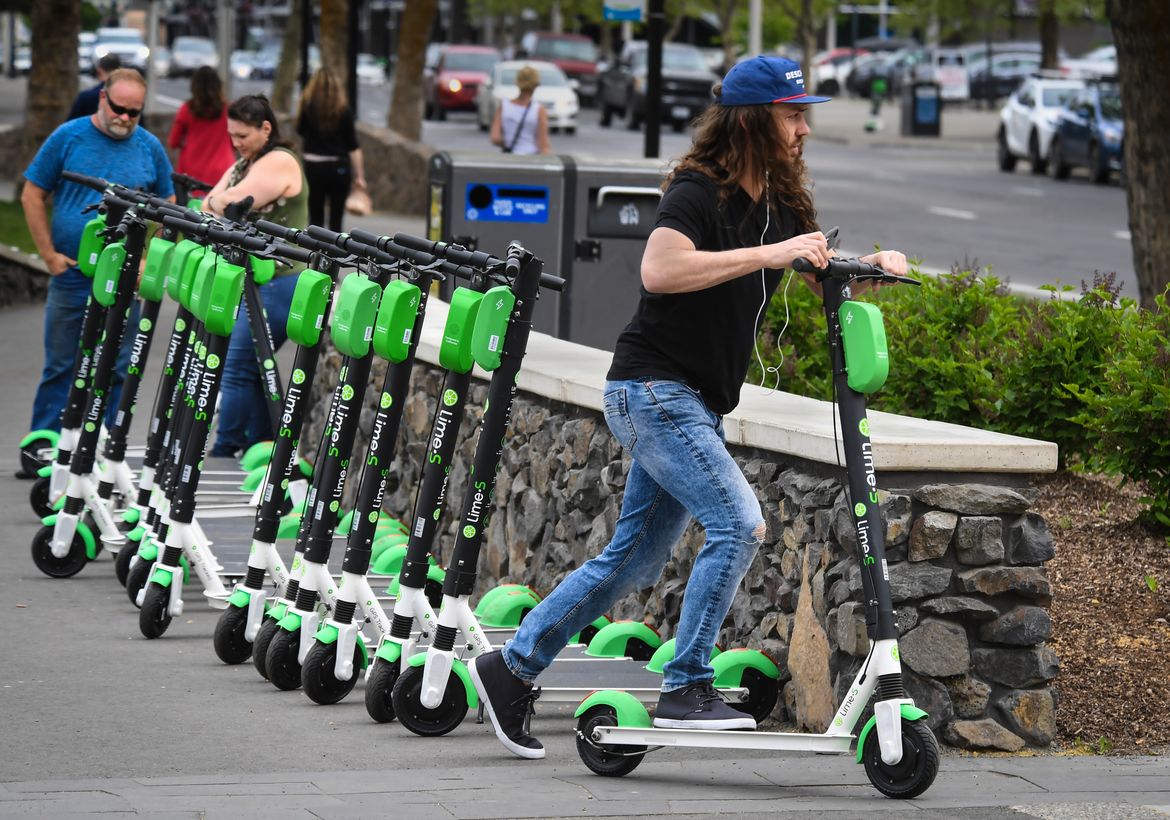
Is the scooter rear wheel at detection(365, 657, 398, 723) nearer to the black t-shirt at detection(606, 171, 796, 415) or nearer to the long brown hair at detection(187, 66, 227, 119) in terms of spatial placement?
the black t-shirt at detection(606, 171, 796, 415)

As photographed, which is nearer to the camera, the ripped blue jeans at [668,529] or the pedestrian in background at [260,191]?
the ripped blue jeans at [668,529]

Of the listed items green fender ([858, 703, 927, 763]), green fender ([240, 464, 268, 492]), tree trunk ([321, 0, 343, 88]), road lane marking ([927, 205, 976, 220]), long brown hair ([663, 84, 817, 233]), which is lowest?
green fender ([240, 464, 268, 492])

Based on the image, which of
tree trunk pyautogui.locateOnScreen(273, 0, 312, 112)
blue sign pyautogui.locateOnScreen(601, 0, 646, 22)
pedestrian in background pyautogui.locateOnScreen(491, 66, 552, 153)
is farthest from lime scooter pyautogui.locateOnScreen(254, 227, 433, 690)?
tree trunk pyautogui.locateOnScreen(273, 0, 312, 112)

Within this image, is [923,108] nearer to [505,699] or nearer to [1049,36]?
[1049,36]

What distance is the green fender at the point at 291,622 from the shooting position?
21.1 ft

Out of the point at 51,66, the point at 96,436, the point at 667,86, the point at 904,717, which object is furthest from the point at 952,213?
the point at 904,717

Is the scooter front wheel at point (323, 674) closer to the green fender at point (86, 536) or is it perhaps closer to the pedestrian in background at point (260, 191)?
the green fender at point (86, 536)

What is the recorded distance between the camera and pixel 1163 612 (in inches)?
260

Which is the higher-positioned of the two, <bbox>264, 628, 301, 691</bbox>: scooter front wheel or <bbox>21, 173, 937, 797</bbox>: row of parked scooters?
<bbox>21, 173, 937, 797</bbox>: row of parked scooters

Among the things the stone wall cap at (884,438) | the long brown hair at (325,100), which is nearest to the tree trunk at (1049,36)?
the long brown hair at (325,100)

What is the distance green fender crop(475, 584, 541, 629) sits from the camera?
6898 mm

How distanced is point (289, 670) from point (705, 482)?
1.90 meters

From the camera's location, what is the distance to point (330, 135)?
54.0 ft

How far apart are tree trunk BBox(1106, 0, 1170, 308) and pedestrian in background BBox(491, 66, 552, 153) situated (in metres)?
10.0
